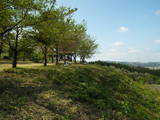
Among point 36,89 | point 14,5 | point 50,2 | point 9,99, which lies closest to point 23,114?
point 9,99

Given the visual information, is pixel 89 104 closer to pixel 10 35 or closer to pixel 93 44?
pixel 10 35

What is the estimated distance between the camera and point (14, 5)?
915 centimetres

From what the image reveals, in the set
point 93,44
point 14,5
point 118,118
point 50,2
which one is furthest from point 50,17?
point 93,44

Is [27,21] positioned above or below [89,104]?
above

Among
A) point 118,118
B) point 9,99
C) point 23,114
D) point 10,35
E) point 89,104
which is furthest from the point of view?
point 10,35

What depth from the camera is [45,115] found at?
660 cm

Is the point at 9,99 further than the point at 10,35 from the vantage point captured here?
No

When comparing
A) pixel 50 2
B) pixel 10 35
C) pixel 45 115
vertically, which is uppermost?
pixel 50 2

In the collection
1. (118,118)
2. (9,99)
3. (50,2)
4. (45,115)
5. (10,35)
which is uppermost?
(50,2)

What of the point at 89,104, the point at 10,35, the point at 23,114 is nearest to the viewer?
the point at 23,114

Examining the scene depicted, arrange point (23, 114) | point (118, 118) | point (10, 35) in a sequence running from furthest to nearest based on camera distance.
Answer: point (10, 35) < point (118, 118) < point (23, 114)

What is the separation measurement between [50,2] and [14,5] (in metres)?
2.58

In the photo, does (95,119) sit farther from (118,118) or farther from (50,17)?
(50,17)

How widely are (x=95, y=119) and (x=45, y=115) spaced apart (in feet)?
7.82
